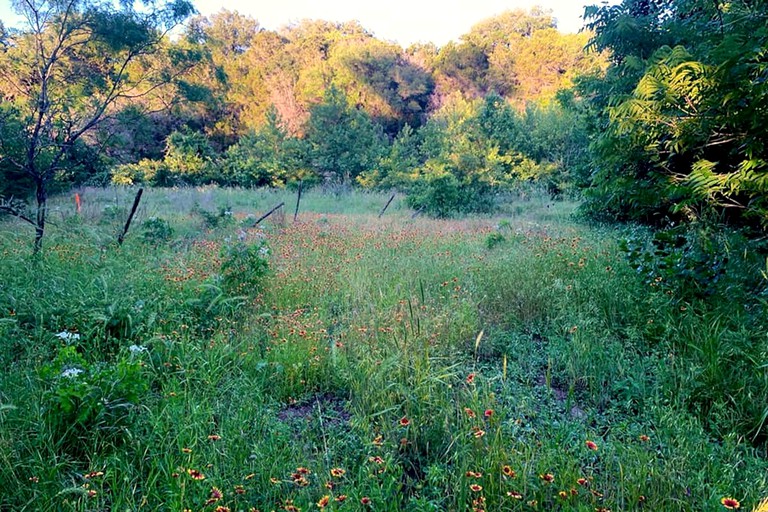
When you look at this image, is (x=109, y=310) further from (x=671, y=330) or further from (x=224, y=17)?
(x=224, y=17)

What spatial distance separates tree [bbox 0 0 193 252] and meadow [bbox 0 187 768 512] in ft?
7.52

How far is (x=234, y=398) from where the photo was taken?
8.93 feet

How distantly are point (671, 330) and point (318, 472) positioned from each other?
2764mm

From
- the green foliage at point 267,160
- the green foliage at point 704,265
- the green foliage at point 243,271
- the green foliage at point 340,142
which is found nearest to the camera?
the green foliage at point 704,265

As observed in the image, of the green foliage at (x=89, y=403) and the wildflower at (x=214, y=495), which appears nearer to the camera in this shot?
the wildflower at (x=214, y=495)

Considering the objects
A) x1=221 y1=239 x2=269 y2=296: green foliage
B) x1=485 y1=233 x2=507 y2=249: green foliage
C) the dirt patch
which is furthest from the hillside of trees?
the dirt patch

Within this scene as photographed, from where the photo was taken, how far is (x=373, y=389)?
2.83 metres

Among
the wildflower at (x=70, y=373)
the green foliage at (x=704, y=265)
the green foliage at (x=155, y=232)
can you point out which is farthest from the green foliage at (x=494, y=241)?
the wildflower at (x=70, y=373)

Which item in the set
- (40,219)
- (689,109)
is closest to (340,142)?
(40,219)

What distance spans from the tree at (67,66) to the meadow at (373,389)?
229cm

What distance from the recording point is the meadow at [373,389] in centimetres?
196

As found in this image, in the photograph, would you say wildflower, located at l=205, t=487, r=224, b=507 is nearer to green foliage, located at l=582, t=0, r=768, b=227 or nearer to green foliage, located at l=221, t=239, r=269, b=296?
green foliage, located at l=221, t=239, r=269, b=296

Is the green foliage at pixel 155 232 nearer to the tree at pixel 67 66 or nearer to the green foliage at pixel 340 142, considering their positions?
the tree at pixel 67 66

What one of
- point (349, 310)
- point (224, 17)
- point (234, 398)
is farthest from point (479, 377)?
point (224, 17)
